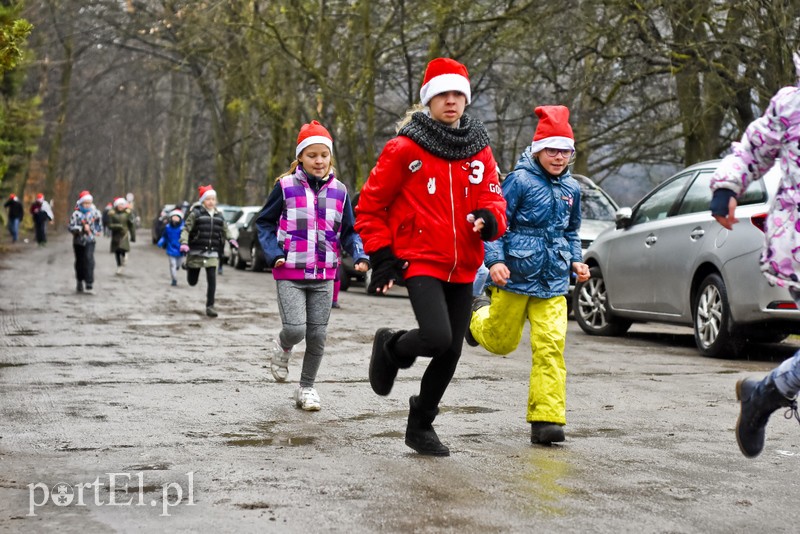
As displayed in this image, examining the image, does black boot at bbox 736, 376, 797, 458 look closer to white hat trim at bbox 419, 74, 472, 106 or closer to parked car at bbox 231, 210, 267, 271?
white hat trim at bbox 419, 74, 472, 106

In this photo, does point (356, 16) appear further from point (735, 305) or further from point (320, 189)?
point (320, 189)

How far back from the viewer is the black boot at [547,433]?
6.27 metres

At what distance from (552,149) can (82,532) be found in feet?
10.8

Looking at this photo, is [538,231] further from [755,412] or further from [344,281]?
[344,281]

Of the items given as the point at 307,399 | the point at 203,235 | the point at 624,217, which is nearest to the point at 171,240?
the point at 203,235

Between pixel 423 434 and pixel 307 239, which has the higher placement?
pixel 307 239

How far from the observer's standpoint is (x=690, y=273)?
37.3ft

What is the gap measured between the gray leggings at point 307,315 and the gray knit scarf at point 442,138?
6.78ft

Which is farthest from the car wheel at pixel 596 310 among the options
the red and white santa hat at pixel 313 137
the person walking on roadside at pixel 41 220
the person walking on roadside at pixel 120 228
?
the person walking on roadside at pixel 41 220

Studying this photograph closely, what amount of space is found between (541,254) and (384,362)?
1.03m

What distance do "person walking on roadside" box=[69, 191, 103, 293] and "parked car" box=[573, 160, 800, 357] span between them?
8892mm

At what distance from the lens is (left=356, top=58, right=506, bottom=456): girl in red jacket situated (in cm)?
581

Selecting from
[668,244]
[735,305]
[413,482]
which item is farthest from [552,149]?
[668,244]

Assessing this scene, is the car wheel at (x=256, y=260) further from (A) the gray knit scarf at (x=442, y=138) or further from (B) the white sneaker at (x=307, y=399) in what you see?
(A) the gray knit scarf at (x=442, y=138)
